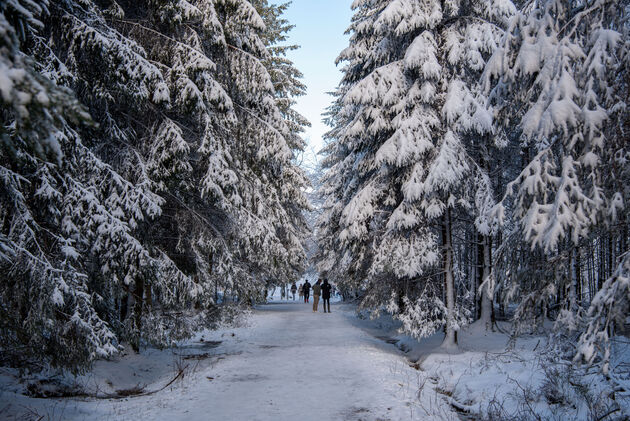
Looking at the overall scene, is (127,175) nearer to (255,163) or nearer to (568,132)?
(255,163)

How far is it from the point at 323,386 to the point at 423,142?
246 inches

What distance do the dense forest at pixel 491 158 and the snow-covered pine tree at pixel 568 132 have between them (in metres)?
0.02

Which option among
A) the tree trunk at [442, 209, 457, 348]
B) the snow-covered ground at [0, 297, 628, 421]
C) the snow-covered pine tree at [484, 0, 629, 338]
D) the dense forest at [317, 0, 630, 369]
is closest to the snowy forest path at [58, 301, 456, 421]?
the snow-covered ground at [0, 297, 628, 421]

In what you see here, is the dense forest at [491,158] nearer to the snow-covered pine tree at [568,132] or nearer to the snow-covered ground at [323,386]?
the snow-covered pine tree at [568,132]

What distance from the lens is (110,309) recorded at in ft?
26.7

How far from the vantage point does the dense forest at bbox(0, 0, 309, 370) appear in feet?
17.6

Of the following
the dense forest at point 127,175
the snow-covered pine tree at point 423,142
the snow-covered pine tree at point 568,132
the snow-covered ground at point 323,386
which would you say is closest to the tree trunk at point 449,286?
the snow-covered pine tree at point 423,142

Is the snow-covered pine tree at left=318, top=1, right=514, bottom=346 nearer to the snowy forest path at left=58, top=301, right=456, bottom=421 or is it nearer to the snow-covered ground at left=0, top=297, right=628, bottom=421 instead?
the snow-covered ground at left=0, top=297, right=628, bottom=421

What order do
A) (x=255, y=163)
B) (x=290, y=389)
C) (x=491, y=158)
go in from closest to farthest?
(x=290, y=389) < (x=491, y=158) < (x=255, y=163)

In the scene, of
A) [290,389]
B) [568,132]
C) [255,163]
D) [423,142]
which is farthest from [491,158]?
[290,389]

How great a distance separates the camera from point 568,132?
455 cm

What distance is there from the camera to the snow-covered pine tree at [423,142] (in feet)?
32.3

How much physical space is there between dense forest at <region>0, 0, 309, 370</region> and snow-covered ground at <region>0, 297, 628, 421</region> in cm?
76

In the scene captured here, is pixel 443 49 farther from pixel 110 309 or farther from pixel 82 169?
pixel 110 309
